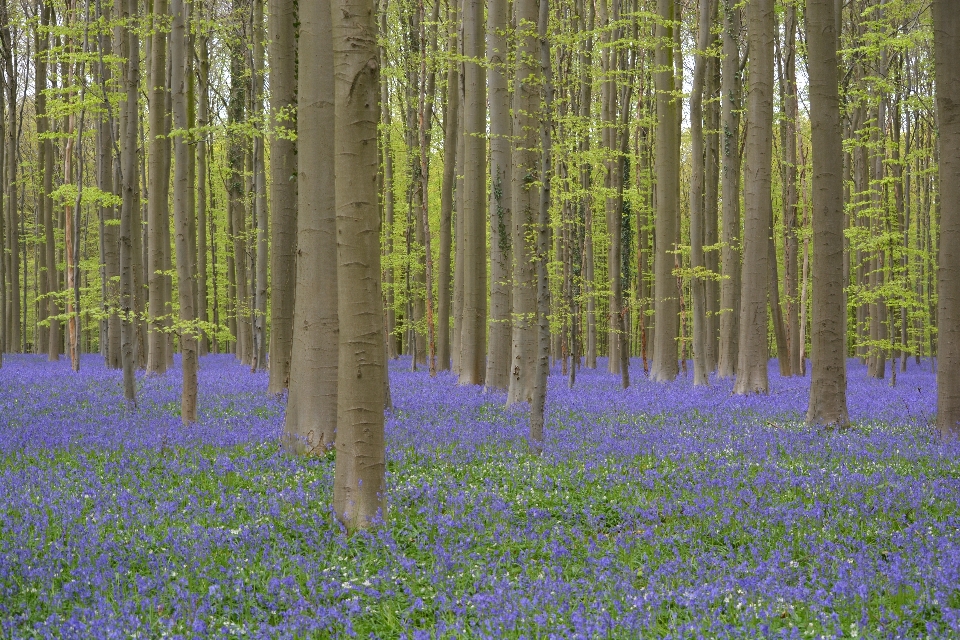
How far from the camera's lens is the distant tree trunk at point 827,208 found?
483 inches

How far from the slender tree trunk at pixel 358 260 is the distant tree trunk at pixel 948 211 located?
8270 mm

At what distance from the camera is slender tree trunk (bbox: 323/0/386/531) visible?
258 inches

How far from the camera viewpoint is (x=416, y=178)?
29.6 meters

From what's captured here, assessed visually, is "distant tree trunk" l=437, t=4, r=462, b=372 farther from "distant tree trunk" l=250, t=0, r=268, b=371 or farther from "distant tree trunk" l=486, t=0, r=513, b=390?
"distant tree trunk" l=486, t=0, r=513, b=390

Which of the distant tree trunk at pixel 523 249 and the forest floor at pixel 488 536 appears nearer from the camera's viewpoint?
the forest floor at pixel 488 536

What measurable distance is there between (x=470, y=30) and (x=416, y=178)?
11.3 meters

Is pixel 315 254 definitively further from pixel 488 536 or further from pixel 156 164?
pixel 156 164

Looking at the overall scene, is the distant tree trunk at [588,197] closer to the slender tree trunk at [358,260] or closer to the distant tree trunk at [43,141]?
the distant tree trunk at [43,141]

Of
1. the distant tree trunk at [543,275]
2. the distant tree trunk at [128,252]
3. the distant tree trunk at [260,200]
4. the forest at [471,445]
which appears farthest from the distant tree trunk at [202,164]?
the distant tree trunk at [543,275]

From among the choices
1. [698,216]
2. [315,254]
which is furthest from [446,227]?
[315,254]

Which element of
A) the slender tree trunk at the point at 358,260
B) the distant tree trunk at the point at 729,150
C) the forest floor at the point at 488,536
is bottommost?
→ the forest floor at the point at 488,536

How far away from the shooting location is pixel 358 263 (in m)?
6.60

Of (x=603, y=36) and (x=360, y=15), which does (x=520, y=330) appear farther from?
(x=603, y=36)

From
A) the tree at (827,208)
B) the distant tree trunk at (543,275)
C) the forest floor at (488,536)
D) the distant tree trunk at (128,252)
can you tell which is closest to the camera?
the forest floor at (488,536)
